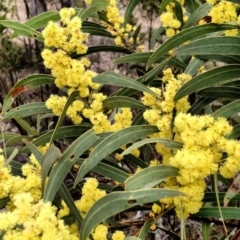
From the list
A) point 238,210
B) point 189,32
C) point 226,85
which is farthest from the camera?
point 226,85

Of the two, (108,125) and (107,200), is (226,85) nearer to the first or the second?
(108,125)

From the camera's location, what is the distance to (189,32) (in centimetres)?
142

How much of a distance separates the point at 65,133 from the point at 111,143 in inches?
15.4

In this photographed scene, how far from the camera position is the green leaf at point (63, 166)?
118 cm

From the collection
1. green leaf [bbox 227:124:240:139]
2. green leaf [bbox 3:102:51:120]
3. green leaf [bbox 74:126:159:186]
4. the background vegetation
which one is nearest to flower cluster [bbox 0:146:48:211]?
the background vegetation

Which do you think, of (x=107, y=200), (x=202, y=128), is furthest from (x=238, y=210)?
(x=107, y=200)

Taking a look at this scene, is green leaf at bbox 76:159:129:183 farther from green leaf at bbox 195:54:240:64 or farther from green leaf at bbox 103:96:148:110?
green leaf at bbox 195:54:240:64

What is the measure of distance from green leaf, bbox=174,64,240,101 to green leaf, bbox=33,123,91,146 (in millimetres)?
394

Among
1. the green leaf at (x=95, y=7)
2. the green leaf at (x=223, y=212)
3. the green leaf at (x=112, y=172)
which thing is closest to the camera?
the green leaf at (x=223, y=212)

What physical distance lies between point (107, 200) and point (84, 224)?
0.11m

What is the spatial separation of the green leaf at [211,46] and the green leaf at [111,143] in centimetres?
24

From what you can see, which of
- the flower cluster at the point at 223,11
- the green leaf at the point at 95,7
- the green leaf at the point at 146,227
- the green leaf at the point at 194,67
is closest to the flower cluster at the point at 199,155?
the green leaf at the point at 146,227

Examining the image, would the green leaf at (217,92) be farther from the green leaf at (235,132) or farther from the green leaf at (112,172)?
the green leaf at (112,172)

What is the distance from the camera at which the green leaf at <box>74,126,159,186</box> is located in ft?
4.18
